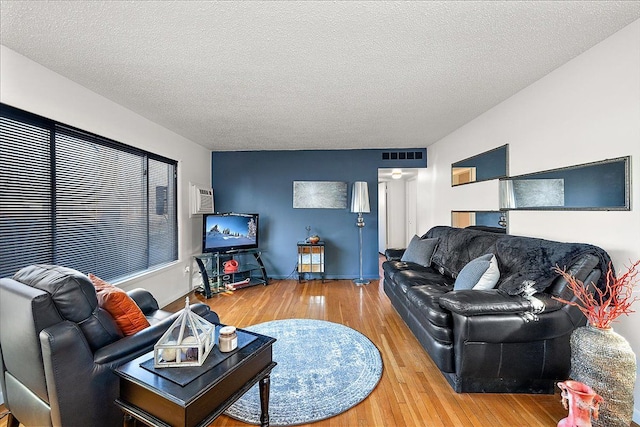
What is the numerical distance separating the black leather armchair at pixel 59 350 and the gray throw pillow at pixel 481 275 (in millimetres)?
2404

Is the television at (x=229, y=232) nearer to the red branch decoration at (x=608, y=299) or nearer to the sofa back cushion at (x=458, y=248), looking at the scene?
the sofa back cushion at (x=458, y=248)

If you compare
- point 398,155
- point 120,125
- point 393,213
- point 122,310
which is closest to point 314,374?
point 122,310

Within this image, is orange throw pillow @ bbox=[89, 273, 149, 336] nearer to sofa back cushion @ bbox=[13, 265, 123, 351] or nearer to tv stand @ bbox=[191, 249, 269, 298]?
sofa back cushion @ bbox=[13, 265, 123, 351]

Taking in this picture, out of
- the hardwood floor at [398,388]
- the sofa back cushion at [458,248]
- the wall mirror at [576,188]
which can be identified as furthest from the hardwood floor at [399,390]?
the wall mirror at [576,188]

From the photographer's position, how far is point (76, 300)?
1.26m

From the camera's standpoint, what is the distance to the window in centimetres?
197

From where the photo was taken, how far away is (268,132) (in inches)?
154

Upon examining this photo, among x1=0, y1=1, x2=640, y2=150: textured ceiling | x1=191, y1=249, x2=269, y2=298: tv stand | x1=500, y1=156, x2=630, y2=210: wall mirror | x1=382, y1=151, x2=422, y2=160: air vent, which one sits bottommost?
x1=191, y1=249, x2=269, y2=298: tv stand

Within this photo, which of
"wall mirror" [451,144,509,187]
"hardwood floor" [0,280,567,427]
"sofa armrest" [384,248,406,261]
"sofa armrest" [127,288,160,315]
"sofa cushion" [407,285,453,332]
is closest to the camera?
"hardwood floor" [0,280,567,427]

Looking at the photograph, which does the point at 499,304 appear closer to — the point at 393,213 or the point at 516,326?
the point at 516,326

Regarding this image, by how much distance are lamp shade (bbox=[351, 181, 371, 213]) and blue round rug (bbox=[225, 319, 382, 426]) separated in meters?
2.23

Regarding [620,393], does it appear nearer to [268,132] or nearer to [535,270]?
[535,270]

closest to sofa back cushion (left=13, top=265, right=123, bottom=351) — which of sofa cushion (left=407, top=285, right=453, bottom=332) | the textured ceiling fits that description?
the textured ceiling

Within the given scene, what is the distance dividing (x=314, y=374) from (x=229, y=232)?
291cm
